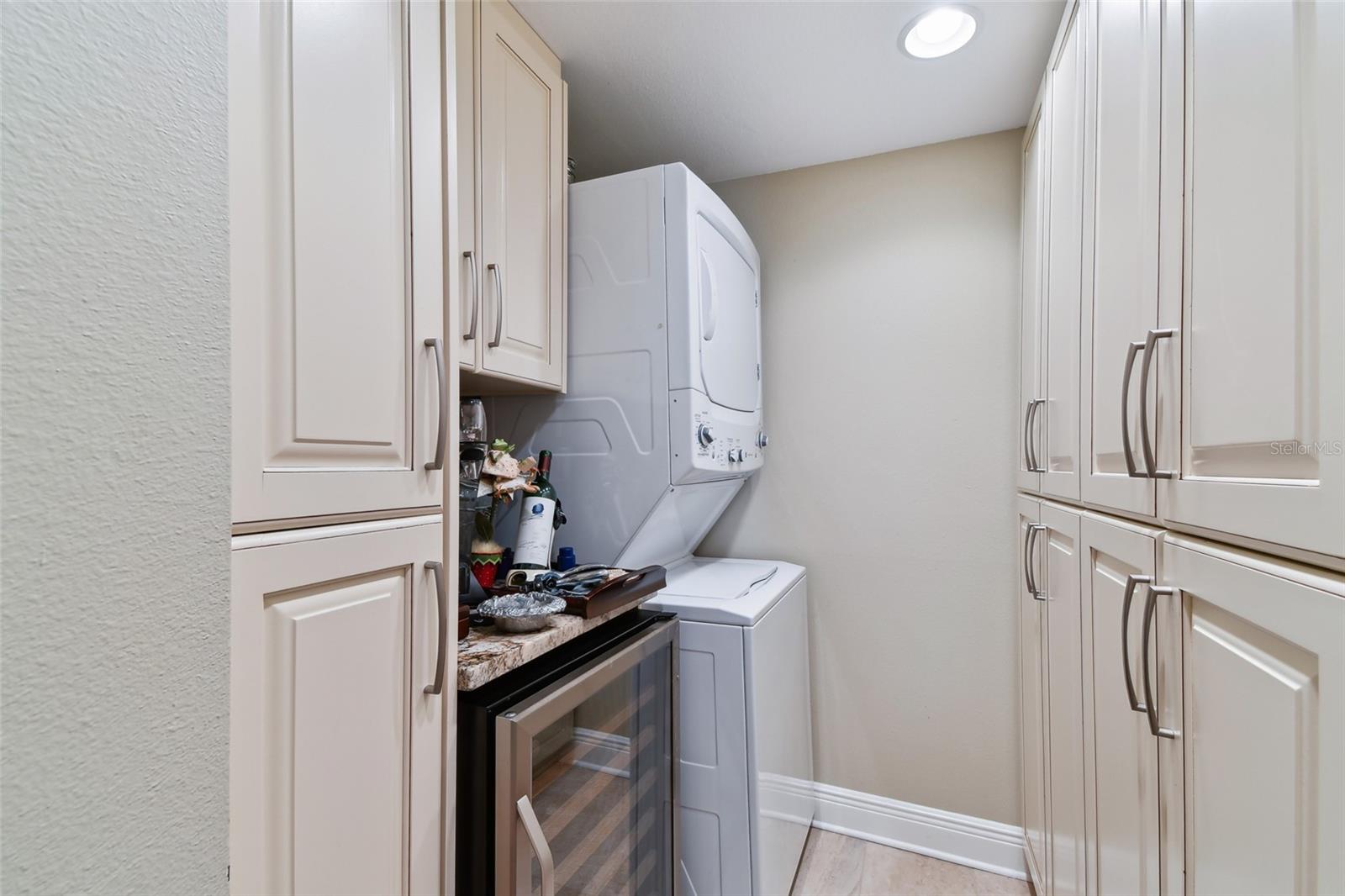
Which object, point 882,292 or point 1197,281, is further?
point 882,292

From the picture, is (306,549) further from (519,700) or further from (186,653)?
(519,700)

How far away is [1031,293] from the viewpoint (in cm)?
182

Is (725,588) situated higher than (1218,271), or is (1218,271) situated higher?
(1218,271)

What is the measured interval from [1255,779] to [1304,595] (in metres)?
0.22

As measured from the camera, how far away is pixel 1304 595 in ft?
1.79

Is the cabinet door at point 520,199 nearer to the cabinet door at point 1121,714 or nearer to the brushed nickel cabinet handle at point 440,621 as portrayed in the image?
the brushed nickel cabinet handle at point 440,621

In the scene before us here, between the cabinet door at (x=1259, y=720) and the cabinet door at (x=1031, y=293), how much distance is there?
991mm

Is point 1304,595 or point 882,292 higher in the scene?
point 882,292

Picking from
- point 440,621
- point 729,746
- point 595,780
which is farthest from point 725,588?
point 440,621

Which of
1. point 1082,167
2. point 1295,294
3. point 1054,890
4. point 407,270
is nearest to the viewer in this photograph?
→ point 1295,294

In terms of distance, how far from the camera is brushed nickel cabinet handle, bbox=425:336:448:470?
0.91 meters

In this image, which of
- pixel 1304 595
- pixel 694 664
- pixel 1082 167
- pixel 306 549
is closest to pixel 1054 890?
pixel 694 664

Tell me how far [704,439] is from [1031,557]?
98cm

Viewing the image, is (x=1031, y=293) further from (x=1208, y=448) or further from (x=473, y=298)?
(x=473, y=298)
